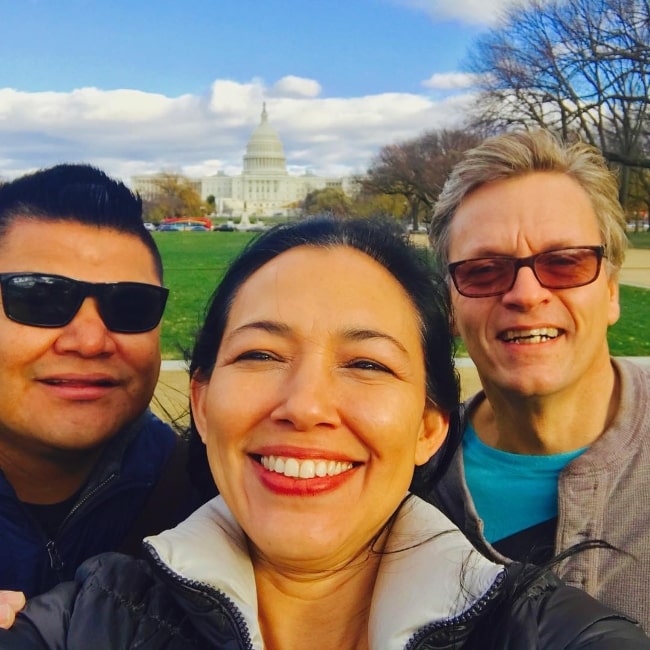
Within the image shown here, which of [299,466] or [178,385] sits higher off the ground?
[299,466]

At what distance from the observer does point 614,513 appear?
7.13ft

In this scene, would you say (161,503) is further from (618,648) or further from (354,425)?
(618,648)

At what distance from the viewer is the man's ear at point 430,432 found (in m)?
1.93

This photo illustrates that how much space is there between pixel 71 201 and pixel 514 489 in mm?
1823

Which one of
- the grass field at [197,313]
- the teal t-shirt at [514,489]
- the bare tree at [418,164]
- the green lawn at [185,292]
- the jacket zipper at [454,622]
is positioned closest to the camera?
the jacket zipper at [454,622]

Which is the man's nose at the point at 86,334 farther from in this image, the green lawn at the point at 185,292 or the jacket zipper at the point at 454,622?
the jacket zipper at the point at 454,622

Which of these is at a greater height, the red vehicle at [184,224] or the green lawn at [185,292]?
the red vehicle at [184,224]

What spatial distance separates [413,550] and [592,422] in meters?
1.01

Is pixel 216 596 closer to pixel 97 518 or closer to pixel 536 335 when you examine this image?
pixel 97 518

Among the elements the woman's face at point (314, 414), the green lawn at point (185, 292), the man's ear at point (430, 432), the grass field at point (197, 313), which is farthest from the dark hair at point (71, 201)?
the man's ear at point (430, 432)

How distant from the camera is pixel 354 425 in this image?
1638 mm

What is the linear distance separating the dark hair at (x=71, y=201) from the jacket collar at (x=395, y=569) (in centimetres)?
119

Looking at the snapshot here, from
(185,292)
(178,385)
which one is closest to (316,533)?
(178,385)

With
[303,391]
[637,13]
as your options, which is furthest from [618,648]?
[637,13]
